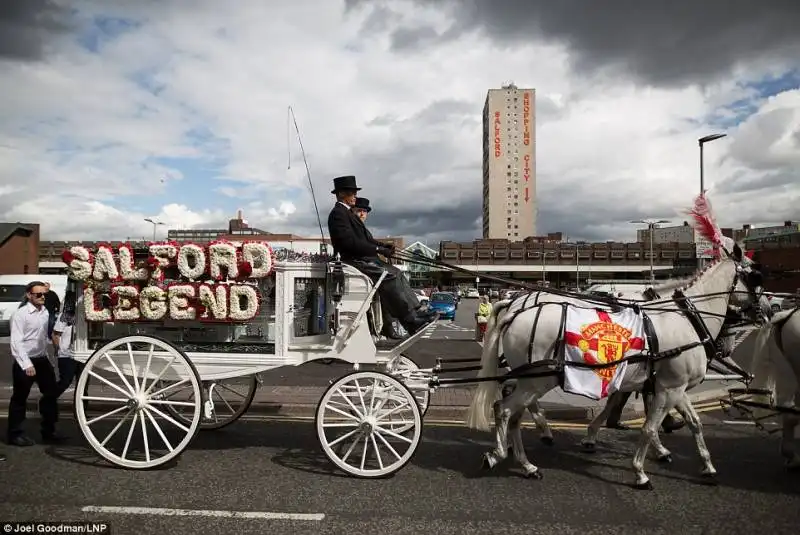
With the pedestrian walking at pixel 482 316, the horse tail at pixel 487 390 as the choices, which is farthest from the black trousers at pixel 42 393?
the pedestrian walking at pixel 482 316

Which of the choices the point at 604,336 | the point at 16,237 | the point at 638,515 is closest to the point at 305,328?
the point at 604,336

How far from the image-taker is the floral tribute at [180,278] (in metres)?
5.46

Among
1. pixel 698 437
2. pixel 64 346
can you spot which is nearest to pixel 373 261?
pixel 698 437

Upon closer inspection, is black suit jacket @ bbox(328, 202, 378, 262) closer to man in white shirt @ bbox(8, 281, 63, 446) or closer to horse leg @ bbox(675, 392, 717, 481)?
horse leg @ bbox(675, 392, 717, 481)

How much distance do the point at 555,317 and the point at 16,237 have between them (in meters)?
47.2

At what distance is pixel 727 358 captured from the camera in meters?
6.42

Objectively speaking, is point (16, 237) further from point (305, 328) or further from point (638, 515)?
point (638, 515)

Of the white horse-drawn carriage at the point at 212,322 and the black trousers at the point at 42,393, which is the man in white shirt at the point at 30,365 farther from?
the white horse-drawn carriage at the point at 212,322

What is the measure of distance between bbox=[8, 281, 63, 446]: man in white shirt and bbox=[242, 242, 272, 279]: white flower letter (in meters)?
2.55

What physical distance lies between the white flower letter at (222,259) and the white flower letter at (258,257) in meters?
0.11

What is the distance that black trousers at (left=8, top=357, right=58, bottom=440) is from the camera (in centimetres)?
606

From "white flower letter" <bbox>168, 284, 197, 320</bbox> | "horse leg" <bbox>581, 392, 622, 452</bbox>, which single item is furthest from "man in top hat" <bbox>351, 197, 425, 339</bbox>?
"horse leg" <bbox>581, 392, 622, 452</bbox>

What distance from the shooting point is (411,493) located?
4715 millimetres

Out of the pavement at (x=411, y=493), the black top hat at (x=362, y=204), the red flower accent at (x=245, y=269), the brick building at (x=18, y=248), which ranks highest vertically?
the brick building at (x=18, y=248)
